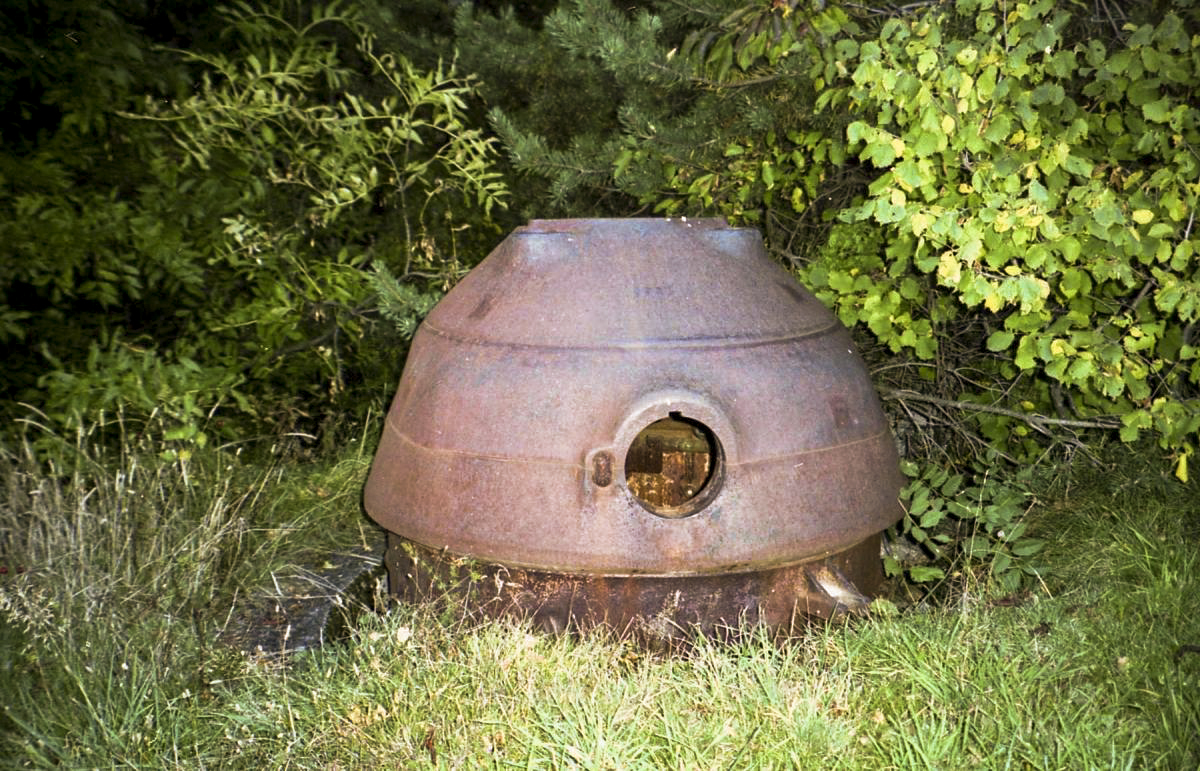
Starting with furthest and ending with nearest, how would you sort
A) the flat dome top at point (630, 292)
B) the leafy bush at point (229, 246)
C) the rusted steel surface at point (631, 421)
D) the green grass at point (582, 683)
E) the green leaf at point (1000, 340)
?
1. the leafy bush at point (229, 246)
2. the green leaf at point (1000, 340)
3. the flat dome top at point (630, 292)
4. the rusted steel surface at point (631, 421)
5. the green grass at point (582, 683)

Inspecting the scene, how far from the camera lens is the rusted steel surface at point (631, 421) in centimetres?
307

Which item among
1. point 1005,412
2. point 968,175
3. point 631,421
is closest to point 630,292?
point 631,421

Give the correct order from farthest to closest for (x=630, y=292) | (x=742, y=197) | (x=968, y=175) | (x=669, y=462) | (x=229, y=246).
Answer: (x=229, y=246) < (x=742, y=197) < (x=669, y=462) < (x=968, y=175) < (x=630, y=292)

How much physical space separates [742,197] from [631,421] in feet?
6.52

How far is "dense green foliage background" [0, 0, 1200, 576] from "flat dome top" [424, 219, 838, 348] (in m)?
0.41

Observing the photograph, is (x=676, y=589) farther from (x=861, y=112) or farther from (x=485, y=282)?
(x=861, y=112)

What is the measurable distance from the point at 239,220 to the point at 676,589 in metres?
2.83

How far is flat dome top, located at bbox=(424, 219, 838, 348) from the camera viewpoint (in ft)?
10.5

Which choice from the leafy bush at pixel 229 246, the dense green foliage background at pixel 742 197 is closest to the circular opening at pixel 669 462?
the dense green foliage background at pixel 742 197

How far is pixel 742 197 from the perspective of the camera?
470 centimetres

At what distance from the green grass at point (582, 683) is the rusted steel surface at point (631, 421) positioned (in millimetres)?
250

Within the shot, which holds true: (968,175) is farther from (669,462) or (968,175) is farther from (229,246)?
(229,246)

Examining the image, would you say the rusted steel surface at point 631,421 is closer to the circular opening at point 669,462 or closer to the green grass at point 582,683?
the green grass at point 582,683

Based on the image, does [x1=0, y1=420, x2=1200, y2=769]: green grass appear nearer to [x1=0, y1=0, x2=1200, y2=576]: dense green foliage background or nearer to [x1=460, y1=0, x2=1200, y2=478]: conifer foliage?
[x1=0, y1=0, x2=1200, y2=576]: dense green foliage background
